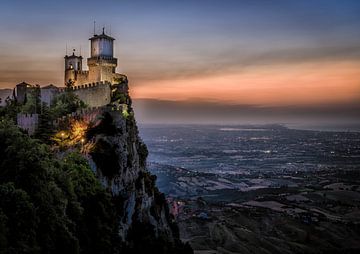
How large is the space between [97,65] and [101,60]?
A: 0.81m

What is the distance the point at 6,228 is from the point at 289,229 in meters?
87.2

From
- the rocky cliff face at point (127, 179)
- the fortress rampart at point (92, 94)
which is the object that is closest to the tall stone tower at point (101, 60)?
the fortress rampart at point (92, 94)

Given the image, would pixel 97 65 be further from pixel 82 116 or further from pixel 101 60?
pixel 82 116

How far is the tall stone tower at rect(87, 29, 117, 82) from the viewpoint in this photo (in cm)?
5747

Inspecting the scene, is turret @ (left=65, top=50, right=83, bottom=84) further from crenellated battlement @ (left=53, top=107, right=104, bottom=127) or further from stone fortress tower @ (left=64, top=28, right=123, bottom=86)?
crenellated battlement @ (left=53, top=107, right=104, bottom=127)

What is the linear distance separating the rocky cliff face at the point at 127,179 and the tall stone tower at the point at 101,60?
8011mm

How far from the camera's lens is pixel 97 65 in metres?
57.4

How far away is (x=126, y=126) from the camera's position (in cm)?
4612

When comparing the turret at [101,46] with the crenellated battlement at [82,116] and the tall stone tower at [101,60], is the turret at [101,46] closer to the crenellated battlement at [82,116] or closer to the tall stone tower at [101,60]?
the tall stone tower at [101,60]

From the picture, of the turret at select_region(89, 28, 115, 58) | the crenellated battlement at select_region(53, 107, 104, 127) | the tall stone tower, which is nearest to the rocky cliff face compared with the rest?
the crenellated battlement at select_region(53, 107, 104, 127)

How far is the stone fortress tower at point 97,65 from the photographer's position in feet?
189

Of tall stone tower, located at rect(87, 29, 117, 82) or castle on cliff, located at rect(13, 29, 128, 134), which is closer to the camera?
castle on cliff, located at rect(13, 29, 128, 134)

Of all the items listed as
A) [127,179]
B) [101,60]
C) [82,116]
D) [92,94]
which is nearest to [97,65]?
[101,60]

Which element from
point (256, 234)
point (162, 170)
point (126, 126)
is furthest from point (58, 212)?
point (162, 170)
